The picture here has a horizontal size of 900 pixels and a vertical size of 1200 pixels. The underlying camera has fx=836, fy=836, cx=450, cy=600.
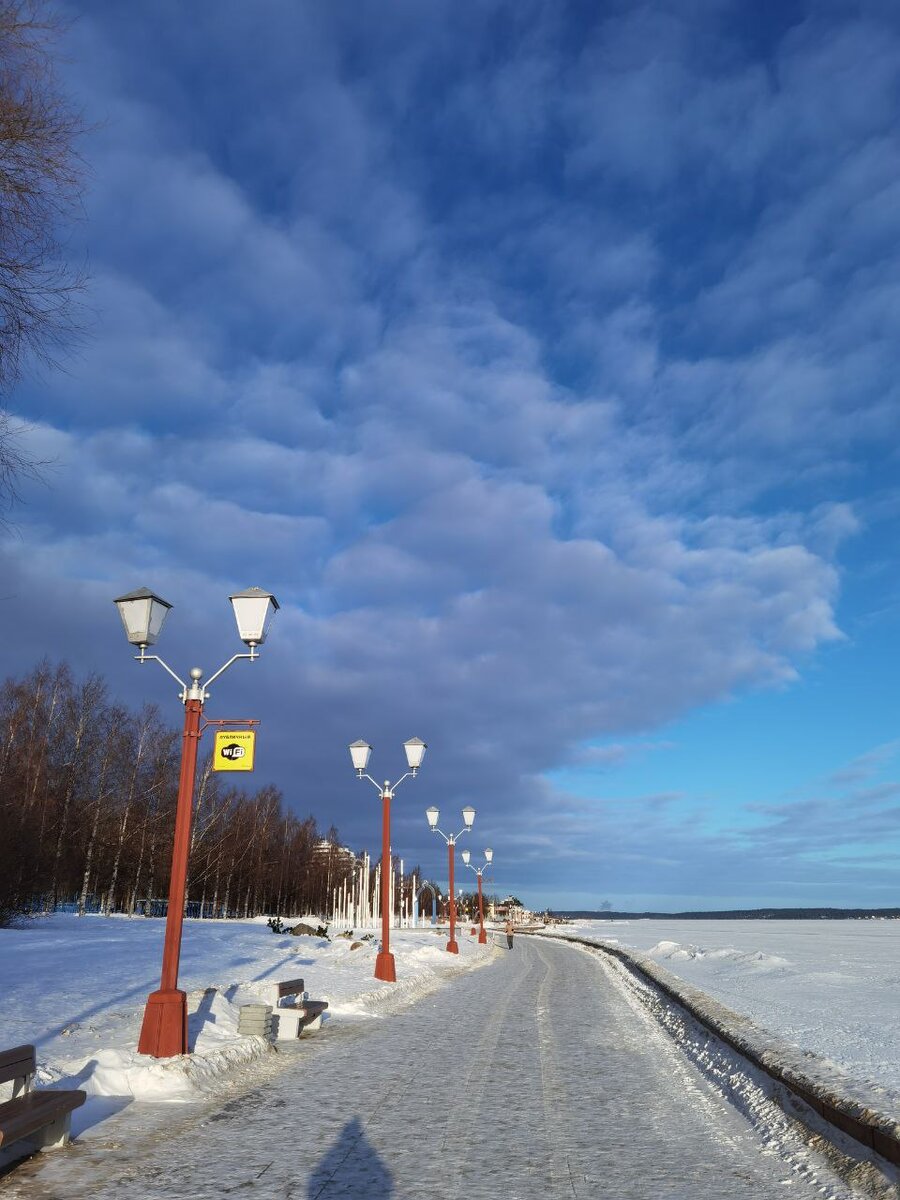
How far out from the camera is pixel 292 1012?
11383 millimetres

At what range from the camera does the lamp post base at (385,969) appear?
1852 centimetres

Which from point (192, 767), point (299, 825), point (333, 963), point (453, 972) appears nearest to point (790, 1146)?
point (192, 767)

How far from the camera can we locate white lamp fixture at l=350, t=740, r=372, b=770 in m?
19.1

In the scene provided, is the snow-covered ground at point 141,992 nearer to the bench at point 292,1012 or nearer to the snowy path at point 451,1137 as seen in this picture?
the bench at point 292,1012

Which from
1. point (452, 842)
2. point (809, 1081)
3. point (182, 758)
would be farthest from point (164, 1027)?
point (452, 842)

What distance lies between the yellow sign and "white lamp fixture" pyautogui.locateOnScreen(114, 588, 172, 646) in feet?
4.89

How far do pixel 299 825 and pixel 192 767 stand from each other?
265ft

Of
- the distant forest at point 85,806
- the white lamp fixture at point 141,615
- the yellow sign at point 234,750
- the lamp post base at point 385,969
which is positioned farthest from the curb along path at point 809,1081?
the distant forest at point 85,806

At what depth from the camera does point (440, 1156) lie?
591 cm

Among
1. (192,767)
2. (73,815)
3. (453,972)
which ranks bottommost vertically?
(453,972)

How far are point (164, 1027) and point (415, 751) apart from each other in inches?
504

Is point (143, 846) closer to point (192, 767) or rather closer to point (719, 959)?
point (719, 959)

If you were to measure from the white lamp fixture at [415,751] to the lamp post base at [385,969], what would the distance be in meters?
4.52

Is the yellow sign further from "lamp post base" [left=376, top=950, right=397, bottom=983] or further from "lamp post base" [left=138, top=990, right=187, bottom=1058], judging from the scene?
"lamp post base" [left=376, top=950, right=397, bottom=983]
